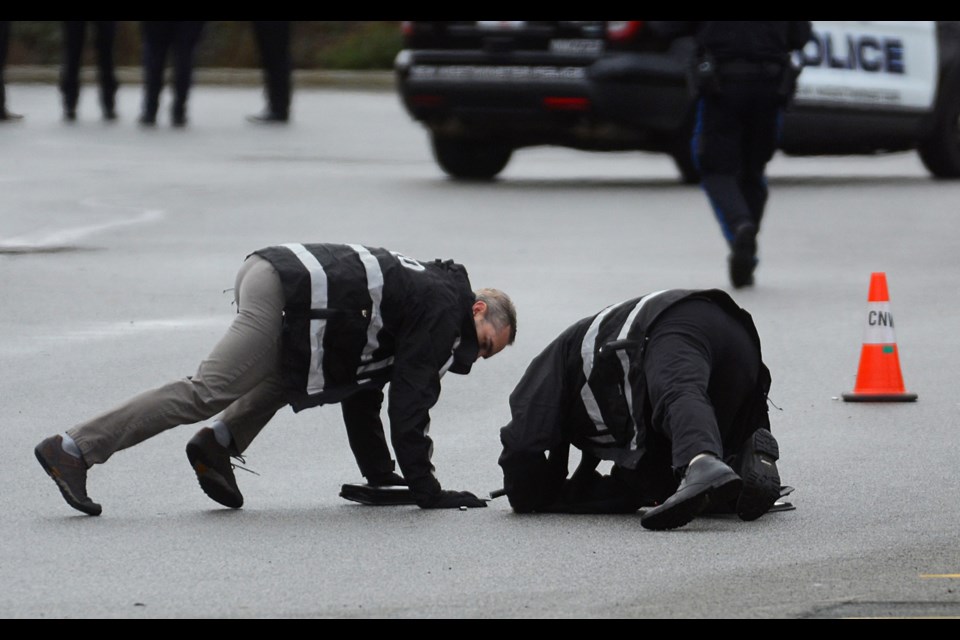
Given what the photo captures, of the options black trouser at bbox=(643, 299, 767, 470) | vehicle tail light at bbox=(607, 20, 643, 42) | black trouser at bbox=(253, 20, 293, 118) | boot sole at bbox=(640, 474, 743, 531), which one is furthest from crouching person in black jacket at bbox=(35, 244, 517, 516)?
black trouser at bbox=(253, 20, 293, 118)

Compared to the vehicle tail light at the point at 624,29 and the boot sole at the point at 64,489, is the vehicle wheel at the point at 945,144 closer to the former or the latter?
the vehicle tail light at the point at 624,29

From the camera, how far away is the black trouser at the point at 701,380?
570 cm

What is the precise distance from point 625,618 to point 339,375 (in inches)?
68.6

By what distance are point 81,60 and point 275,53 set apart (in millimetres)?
2474

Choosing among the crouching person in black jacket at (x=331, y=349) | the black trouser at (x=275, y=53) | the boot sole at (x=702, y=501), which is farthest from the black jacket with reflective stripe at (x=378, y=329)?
the black trouser at (x=275, y=53)

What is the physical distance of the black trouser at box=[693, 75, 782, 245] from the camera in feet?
34.6

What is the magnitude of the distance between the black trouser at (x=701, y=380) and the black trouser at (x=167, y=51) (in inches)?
509

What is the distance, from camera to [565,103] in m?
14.1

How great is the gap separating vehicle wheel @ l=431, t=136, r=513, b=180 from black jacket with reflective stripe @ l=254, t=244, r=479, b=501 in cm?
953

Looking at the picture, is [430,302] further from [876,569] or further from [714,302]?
[876,569]

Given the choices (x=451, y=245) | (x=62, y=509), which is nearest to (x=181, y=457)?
(x=62, y=509)

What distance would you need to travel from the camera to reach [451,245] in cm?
1212

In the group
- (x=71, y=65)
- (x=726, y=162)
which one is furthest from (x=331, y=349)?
(x=71, y=65)

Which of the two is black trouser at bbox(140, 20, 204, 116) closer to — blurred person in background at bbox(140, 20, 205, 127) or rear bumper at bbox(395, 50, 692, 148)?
blurred person in background at bbox(140, 20, 205, 127)
